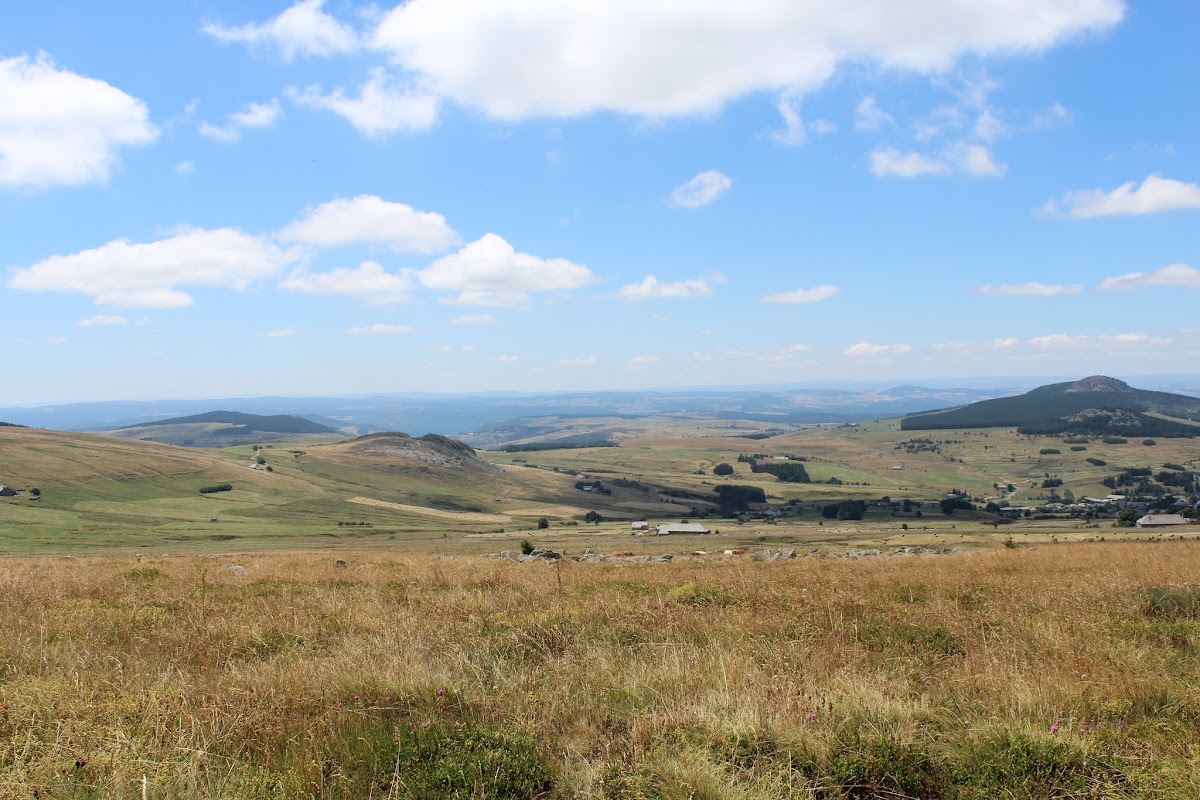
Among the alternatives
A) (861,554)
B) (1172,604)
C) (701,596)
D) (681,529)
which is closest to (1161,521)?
(681,529)

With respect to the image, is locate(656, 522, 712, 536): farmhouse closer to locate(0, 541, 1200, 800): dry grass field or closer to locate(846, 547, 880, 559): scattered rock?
locate(846, 547, 880, 559): scattered rock

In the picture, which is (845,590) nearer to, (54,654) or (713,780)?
(713,780)

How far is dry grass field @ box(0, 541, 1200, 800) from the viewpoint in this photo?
14.4 ft

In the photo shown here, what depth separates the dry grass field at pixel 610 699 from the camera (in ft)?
14.4

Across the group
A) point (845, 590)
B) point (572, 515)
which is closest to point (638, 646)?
point (845, 590)

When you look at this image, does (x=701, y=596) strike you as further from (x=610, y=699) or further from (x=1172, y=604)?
(x=1172, y=604)

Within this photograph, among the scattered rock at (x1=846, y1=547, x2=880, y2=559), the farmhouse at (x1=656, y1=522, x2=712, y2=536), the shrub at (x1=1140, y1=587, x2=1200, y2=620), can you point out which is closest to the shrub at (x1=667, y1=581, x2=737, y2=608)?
the shrub at (x1=1140, y1=587, x2=1200, y2=620)

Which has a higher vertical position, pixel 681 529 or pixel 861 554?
pixel 861 554

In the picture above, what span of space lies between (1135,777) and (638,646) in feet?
15.0

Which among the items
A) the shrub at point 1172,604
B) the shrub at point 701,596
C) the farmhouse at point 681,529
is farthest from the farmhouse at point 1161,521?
the shrub at point 701,596

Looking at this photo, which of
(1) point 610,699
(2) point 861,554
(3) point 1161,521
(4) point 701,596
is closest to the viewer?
(1) point 610,699

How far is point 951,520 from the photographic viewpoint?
138 m

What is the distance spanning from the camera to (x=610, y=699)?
5.82 meters

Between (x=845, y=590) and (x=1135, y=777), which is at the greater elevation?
(x=1135, y=777)
